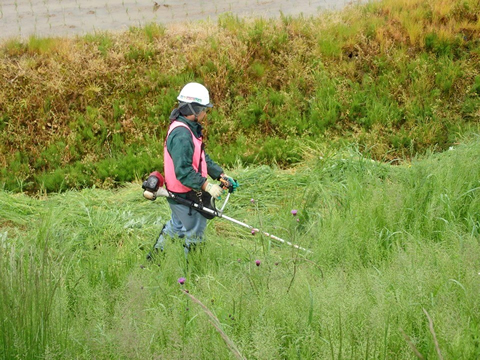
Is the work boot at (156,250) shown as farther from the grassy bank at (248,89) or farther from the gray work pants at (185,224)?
the grassy bank at (248,89)

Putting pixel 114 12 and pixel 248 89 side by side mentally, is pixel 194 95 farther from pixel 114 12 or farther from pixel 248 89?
pixel 114 12

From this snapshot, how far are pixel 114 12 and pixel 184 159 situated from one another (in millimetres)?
7335

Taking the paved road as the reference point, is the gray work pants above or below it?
below

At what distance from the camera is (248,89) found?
939 centimetres

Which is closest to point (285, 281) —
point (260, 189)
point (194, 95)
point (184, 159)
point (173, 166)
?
point (184, 159)

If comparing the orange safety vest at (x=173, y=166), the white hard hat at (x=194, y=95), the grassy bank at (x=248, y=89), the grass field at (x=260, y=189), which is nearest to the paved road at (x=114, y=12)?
the grass field at (x=260, y=189)

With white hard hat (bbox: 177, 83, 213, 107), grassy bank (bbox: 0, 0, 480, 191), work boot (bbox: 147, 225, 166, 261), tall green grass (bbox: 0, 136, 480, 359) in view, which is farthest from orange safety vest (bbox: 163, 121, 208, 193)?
grassy bank (bbox: 0, 0, 480, 191)

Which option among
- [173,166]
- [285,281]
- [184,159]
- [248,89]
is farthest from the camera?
[248,89]

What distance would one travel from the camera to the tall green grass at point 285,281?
9.01 ft

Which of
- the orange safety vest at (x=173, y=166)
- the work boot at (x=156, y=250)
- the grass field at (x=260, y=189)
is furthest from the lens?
the orange safety vest at (x=173, y=166)

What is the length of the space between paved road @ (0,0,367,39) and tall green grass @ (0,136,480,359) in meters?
5.30

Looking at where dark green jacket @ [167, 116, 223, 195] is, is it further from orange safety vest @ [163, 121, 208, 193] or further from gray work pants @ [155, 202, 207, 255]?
gray work pants @ [155, 202, 207, 255]

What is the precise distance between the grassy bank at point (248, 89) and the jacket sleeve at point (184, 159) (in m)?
3.38

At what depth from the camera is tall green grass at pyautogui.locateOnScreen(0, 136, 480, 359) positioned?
2746mm
